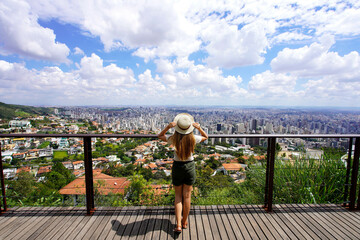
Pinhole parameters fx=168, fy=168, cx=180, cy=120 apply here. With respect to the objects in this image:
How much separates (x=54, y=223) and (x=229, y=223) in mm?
2390

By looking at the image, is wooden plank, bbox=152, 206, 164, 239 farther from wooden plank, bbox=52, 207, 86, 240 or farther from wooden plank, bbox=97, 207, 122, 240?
wooden plank, bbox=52, 207, 86, 240

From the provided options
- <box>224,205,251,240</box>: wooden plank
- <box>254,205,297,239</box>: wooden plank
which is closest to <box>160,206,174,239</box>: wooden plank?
<box>224,205,251,240</box>: wooden plank

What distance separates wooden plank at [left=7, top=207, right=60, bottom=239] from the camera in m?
2.08

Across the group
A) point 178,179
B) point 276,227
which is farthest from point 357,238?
point 178,179

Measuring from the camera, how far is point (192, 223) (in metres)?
2.27

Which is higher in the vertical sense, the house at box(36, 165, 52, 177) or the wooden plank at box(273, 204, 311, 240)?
the house at box(36, 165, 52, 177)

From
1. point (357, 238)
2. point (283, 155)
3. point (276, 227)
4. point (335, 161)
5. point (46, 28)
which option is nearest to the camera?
point (357, 238)

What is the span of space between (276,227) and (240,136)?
4.18ft

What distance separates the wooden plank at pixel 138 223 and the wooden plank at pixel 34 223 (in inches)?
50.3

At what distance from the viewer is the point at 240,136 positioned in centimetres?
241

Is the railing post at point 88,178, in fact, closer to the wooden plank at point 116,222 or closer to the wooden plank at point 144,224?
the wooden plank at point 116,222

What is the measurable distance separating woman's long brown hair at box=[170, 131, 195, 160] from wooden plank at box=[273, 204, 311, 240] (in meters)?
1.64

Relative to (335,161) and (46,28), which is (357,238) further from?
(46,28)

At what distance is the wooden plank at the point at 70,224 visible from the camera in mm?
2070
